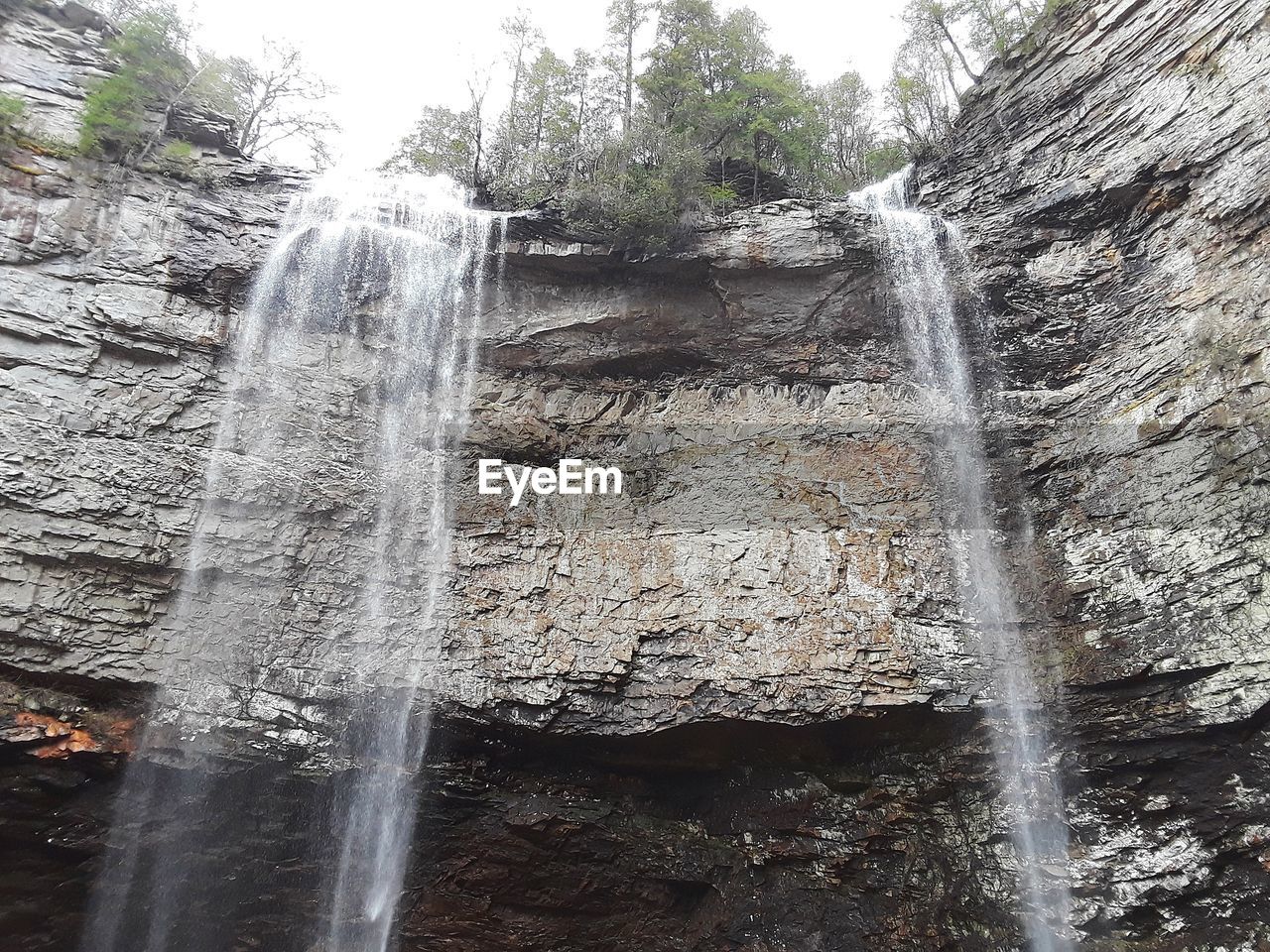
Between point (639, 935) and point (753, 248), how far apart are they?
8853mm

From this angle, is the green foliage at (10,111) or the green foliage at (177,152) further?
the green foliage at (177,152)

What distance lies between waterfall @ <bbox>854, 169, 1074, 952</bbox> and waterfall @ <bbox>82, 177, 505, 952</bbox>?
6.18m

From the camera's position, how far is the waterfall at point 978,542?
733 centimetres

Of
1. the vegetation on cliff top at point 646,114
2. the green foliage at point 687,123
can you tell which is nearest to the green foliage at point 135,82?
the vegetation on cliff top at point 646,114

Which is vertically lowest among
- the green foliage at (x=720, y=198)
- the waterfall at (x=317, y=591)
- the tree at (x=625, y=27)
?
the waterfall at (x=317, y=591)

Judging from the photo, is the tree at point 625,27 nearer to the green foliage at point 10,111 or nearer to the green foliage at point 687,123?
the green foliage at point 687,123

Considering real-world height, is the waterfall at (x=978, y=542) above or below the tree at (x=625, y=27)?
below

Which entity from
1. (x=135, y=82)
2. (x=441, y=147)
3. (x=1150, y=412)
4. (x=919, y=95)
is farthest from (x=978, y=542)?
(x=441, y=147)

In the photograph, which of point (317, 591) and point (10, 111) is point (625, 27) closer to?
point (10, 111)

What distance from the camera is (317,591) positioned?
28.4ft

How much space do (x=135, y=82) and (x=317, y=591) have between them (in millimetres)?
7688

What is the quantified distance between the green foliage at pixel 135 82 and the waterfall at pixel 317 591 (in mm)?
2200

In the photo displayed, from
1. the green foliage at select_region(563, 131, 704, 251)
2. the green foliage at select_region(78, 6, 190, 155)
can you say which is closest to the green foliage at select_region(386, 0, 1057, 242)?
the green foliage at select_region(563, 131, 704, 251)

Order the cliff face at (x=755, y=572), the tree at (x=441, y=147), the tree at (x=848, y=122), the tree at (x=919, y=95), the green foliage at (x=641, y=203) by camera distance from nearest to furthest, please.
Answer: the cliff face at (x=755, y=572), the green foliage at (x=641, y=203), the tree at (x=919, y=95), the tree at (x=441, y=147), the tree at (x=848, y=122)
